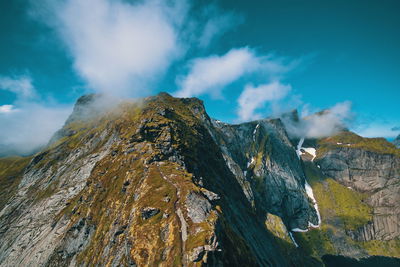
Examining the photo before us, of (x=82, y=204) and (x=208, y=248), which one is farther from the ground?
(x=82, y=204)

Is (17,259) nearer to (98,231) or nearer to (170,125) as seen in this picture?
(98,231)

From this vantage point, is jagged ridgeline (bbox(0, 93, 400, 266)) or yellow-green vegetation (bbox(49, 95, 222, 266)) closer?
yellow-green vegetation (bbox(49, 95, 222, 266))

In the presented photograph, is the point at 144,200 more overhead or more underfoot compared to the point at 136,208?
more overhead

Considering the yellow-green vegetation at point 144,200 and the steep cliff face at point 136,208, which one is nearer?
the yellow-green vegetation at point 144,200

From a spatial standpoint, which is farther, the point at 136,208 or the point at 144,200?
the point at 144,200

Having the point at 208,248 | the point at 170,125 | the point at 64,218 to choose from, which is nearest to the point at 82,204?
the point at 64,218

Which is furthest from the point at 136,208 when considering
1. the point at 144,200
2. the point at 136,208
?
the point at 144,200

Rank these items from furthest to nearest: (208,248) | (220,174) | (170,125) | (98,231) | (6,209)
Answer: (6,209) < (170,125) < (220,174) < (98,231) < (208,248)

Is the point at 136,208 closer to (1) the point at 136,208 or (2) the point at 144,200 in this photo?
(1) the point at 136,208

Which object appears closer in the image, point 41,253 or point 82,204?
point 41,253

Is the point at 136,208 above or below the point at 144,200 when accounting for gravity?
below

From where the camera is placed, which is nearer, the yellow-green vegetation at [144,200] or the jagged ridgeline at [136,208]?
the yellow-green vegetation at [144,200]
